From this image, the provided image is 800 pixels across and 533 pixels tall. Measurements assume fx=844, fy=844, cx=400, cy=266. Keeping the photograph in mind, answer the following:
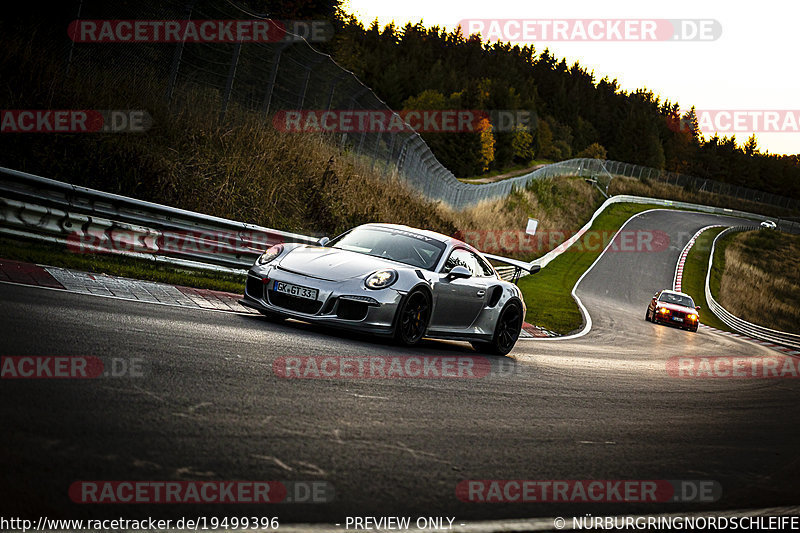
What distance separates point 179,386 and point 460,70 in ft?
535

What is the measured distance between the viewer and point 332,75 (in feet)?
62.6

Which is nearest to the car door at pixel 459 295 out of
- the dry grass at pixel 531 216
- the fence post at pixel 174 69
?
the fence post at pixel 174 69

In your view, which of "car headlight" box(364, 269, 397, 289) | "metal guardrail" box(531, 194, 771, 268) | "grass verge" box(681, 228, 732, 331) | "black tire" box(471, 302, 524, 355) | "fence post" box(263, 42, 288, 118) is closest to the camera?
"car headlight" box(364, 269, 397, 289)

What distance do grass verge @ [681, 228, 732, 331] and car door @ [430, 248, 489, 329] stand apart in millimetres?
26584

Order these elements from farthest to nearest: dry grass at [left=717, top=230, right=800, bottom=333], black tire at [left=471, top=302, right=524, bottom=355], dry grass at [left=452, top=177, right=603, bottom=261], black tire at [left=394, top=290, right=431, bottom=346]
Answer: dry grass at [left=717, top=230, right=800, bottom=333] → dry grass at [left=452, top=177, right=603, bottom=261] → black tire at [left=471, top=302, right=524, bottom=355] → black tire at [left=394, top=290, right=431, bottom=346]

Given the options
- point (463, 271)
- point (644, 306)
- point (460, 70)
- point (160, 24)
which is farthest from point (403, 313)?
point (460, 70)

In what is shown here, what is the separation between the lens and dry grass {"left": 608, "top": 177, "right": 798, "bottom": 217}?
89.6m

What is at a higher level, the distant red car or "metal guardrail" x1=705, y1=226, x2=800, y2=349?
the distant red car

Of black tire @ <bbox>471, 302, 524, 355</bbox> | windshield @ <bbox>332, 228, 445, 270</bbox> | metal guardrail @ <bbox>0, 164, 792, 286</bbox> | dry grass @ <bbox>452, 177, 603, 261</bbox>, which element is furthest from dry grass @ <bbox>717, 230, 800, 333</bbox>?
windshield @ <bbox>332, 228, 445, 270</bbox>

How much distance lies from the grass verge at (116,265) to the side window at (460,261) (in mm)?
3327

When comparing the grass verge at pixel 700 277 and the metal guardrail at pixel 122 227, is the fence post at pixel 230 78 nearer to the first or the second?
the metal guardrail at pixel 122 227

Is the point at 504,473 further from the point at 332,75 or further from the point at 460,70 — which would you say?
the point at 460,70

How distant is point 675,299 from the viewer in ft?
93.7

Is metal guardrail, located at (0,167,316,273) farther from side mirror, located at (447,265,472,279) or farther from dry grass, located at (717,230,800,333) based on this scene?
dry grass, located at (717,230,800,333)
